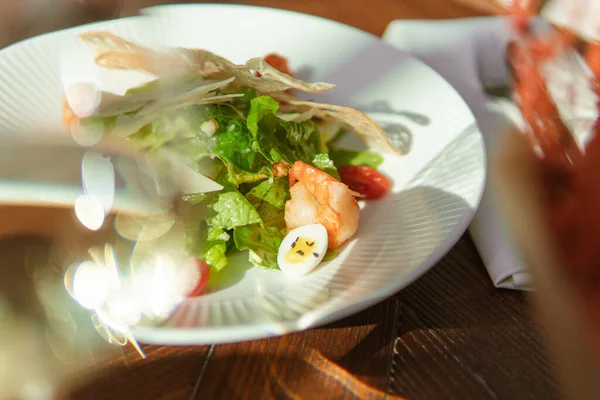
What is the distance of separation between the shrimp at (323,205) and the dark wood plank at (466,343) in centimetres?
19

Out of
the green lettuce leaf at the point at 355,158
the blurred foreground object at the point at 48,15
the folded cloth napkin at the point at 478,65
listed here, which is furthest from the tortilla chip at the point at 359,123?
the blurred foreground object at the point at 48,15

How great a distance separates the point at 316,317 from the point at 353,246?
0.34m

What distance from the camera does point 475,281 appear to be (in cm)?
121

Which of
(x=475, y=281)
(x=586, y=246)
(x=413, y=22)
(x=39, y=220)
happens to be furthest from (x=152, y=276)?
(x=413, y=22)

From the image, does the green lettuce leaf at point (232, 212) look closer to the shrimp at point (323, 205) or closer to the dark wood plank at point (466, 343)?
the shrimp at point (323, 205)

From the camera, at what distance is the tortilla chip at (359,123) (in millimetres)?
1359

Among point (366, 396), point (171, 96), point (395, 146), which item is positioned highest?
point (171, 96)

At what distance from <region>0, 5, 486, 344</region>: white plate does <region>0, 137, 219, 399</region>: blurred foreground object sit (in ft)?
0.20

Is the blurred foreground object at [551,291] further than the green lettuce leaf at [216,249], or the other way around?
the green lettuce leaf at [216,249]

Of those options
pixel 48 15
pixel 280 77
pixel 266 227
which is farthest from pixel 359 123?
pixel 48 15

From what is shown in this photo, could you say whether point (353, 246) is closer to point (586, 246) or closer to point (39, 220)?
point (586, 246)

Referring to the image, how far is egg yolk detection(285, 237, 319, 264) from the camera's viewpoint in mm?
1172

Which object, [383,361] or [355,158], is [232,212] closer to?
[355,158]

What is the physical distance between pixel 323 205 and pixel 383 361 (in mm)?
376
